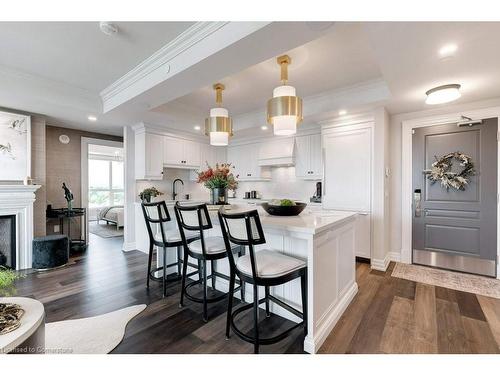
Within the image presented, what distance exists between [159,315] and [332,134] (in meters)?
3.52

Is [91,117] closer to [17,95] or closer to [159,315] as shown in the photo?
[17,95]

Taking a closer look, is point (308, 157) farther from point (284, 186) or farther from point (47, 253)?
point (47, 253)

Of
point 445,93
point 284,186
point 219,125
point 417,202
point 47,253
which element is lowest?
point 47,253

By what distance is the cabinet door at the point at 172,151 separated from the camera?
469 centimetres

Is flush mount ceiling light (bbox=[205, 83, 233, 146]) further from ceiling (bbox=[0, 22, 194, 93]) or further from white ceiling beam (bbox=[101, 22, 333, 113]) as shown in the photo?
ceiling (bbox=[0, 22, 194, 93])

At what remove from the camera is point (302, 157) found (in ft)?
15.2

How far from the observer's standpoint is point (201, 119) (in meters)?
4.79

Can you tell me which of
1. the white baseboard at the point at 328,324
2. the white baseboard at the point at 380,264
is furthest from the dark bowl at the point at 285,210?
the white baseboard at the point at 380,264

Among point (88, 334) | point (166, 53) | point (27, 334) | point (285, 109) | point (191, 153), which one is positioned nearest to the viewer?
point (27, 334)

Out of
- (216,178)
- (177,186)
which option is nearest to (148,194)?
(177,186)

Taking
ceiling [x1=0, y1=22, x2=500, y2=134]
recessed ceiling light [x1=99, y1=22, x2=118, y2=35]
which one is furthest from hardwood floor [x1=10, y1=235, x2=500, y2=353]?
recessed ceiling light [x1=99, y1=22, x2=118, y2=35]

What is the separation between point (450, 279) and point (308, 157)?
9.09ft
